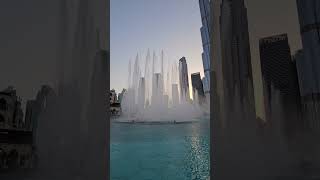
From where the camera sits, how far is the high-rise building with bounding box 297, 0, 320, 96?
23.4ft

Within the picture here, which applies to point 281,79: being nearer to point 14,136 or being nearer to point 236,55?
point 236,55

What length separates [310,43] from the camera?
7.37 metres

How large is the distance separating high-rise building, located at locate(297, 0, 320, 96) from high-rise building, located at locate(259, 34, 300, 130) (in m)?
0.35

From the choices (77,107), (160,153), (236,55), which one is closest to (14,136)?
(77,107)

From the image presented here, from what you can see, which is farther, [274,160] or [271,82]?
[271,82]

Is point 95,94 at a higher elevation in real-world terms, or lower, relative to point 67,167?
higher

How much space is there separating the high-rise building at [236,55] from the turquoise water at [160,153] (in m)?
12.4

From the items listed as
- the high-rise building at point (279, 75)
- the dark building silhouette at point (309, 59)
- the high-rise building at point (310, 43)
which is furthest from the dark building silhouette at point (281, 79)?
the high-rise building at point (310, 43)

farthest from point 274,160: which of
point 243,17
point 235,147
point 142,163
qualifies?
point 142,163

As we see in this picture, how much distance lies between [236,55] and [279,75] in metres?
1.32

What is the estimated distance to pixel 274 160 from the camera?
22.2ft

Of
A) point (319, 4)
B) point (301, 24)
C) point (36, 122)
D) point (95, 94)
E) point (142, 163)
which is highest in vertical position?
point (319, 4)

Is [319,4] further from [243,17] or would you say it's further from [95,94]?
[95,94]

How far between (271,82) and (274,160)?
6.81 ft
